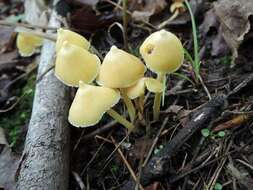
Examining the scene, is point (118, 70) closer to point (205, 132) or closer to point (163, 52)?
point (163, 52)

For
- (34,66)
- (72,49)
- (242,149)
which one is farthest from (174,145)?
(34,66)

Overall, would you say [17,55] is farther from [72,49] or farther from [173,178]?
[173,178]

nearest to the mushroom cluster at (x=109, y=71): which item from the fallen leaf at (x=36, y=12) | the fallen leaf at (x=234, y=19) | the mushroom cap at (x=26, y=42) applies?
the fallen leaf at (x=234, y=19)

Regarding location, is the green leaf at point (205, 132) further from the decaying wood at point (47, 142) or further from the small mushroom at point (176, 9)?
the small mushroom at point (176, 9)

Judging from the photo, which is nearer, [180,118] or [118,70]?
[118,70]

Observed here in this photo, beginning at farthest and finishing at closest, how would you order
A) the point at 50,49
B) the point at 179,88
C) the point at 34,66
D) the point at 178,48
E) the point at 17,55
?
the point at 17,55, the point at 34,66, the point at 50,49, the point at 179,88, the point at 178,48

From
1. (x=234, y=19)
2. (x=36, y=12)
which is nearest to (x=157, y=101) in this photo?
(x=234, y=19)

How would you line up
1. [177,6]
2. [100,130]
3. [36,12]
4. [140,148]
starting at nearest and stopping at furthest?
1. [140,148]
2. [100,130]
3. [177,6]
4. [36,12]
